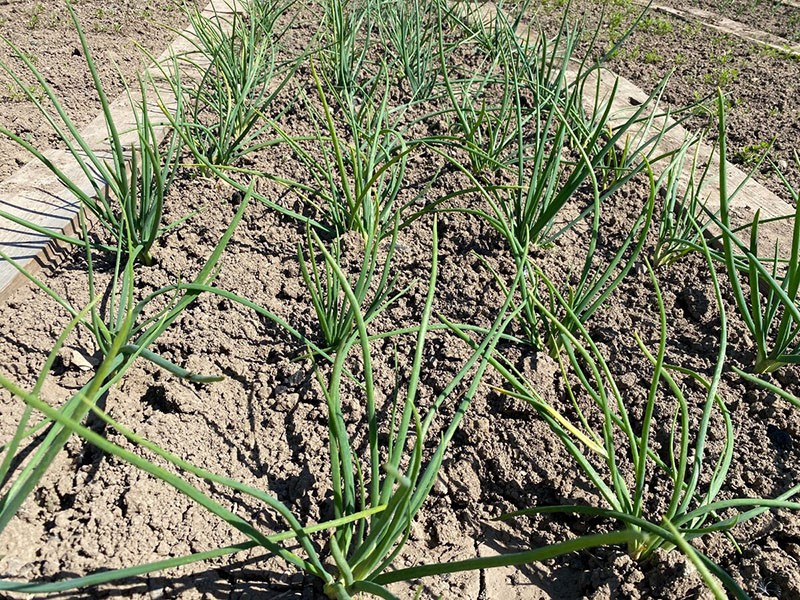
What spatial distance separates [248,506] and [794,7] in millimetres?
5259

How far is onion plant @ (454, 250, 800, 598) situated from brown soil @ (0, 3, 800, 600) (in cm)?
4

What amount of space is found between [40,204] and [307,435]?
45.7 inches

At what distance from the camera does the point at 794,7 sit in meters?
4.44

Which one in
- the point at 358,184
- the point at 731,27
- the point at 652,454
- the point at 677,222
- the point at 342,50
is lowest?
the point at 652,454

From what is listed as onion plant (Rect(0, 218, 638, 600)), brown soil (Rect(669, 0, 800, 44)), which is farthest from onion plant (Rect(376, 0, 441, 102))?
brown soil (Rect(669, 0, 800, 44))

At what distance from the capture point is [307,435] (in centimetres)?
132

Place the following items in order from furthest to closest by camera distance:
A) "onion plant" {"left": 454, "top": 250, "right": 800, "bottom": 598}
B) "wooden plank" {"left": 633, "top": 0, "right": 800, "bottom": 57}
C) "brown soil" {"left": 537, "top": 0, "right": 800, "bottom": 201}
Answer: "wooden plank" {"left": 633, "top": 0, "right": 800, "bottom": 57} → "brown soil" {"left": 537, "top": 0, "right": 800, "bottom": 201} → "onion plant" {"left": 454, "top": 250, "right": 800, "bottom": 598}

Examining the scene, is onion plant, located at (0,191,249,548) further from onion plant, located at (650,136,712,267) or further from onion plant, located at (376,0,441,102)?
onion plant, located at (376,0,441,102)

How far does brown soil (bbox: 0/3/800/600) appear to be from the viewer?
43.4 inches

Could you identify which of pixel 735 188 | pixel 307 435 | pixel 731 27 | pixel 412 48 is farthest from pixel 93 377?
pixel 731 27

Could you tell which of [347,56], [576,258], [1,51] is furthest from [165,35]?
[576,258]

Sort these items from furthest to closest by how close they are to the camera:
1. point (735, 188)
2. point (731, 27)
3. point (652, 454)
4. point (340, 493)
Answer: point (731, 27) < point (735, 188) < point (652, 454) < point (340, 493)

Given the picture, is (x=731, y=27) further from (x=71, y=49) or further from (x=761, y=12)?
(x=71, y=49)

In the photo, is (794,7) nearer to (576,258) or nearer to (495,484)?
(576,258)
